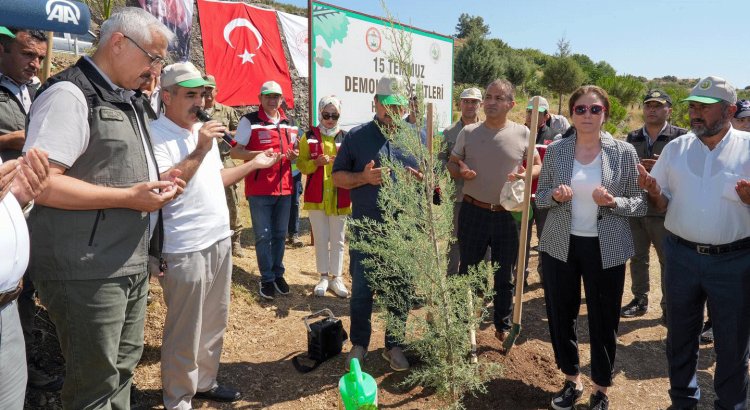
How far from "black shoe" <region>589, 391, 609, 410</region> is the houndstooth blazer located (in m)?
0.93

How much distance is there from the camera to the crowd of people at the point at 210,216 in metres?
2.13

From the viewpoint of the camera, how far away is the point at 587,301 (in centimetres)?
329

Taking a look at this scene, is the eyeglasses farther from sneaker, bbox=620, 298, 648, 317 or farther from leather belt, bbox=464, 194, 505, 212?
sneaker, bbox=620, 298, 648, 317

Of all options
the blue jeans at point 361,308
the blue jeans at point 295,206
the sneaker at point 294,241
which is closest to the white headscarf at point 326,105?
the blue jeans at point 295,206

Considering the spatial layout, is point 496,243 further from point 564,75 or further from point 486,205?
point 564,75

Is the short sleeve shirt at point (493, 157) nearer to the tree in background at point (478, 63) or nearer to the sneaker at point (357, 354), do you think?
the sneaker at point (357, 354)

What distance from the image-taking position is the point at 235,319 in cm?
480

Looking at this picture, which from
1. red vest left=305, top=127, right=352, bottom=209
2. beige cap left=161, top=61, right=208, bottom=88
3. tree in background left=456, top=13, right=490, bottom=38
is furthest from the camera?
tree in background left=456, top=13, right=490, bottom=38

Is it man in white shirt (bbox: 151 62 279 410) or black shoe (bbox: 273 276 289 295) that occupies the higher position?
man in white shirt (bbox: 151 62 279 410)

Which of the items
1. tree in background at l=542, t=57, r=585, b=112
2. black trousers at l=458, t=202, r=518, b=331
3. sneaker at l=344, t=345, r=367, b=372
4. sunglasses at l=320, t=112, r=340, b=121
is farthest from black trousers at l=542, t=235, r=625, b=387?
tree in background at l=542, t=57, r=585, b=112

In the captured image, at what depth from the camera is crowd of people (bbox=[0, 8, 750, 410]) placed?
6.98 feet

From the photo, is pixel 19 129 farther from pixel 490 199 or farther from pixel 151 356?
pixel 490 199

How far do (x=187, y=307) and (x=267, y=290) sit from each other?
2.34 meters

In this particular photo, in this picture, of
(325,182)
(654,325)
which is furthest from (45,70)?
(654,325)
